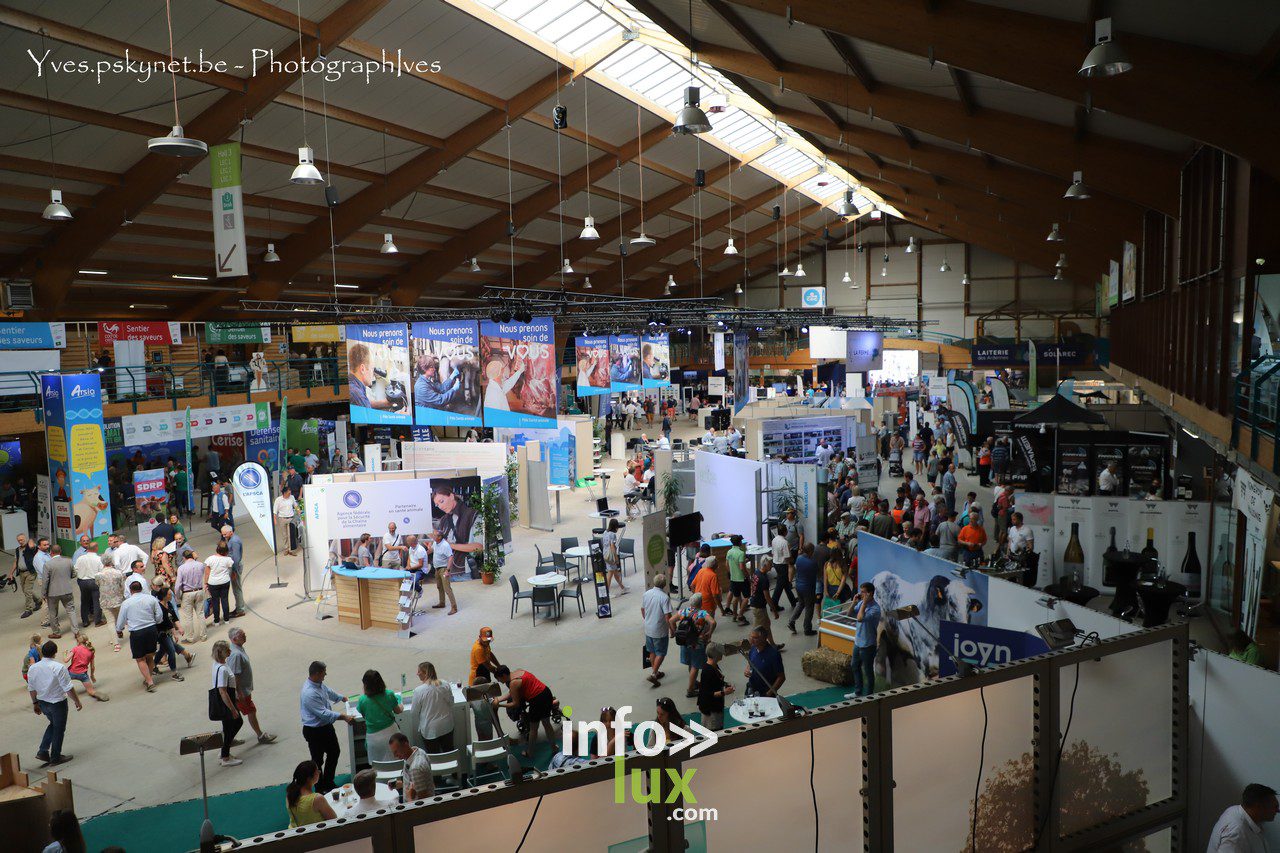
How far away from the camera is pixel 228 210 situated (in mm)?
9648

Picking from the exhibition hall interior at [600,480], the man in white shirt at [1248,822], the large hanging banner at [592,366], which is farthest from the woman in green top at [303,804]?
the large hanging banner at [592,366]

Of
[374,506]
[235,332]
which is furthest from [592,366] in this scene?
[374,506]

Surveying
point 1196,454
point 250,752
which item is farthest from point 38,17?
point 1196,454

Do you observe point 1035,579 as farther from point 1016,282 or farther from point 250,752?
point 1016,282

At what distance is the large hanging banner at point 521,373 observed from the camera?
1189cm

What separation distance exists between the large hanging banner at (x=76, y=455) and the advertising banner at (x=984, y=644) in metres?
10.9

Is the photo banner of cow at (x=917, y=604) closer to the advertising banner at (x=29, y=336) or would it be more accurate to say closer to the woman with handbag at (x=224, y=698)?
the woman with handbag at (x=224, y=698)

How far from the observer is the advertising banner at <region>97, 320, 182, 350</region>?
1750cm

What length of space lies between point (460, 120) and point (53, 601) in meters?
11.0

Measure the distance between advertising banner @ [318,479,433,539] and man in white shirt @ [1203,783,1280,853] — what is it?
998 centimetres

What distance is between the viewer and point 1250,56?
221 inches

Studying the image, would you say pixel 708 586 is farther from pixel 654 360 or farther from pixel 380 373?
pixel 654 360

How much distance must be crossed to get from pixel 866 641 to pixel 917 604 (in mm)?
588

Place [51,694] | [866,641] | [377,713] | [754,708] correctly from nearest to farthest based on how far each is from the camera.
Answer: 1. [377,713]
2. [754,708]
3. [51,694]
4. [866,641]
